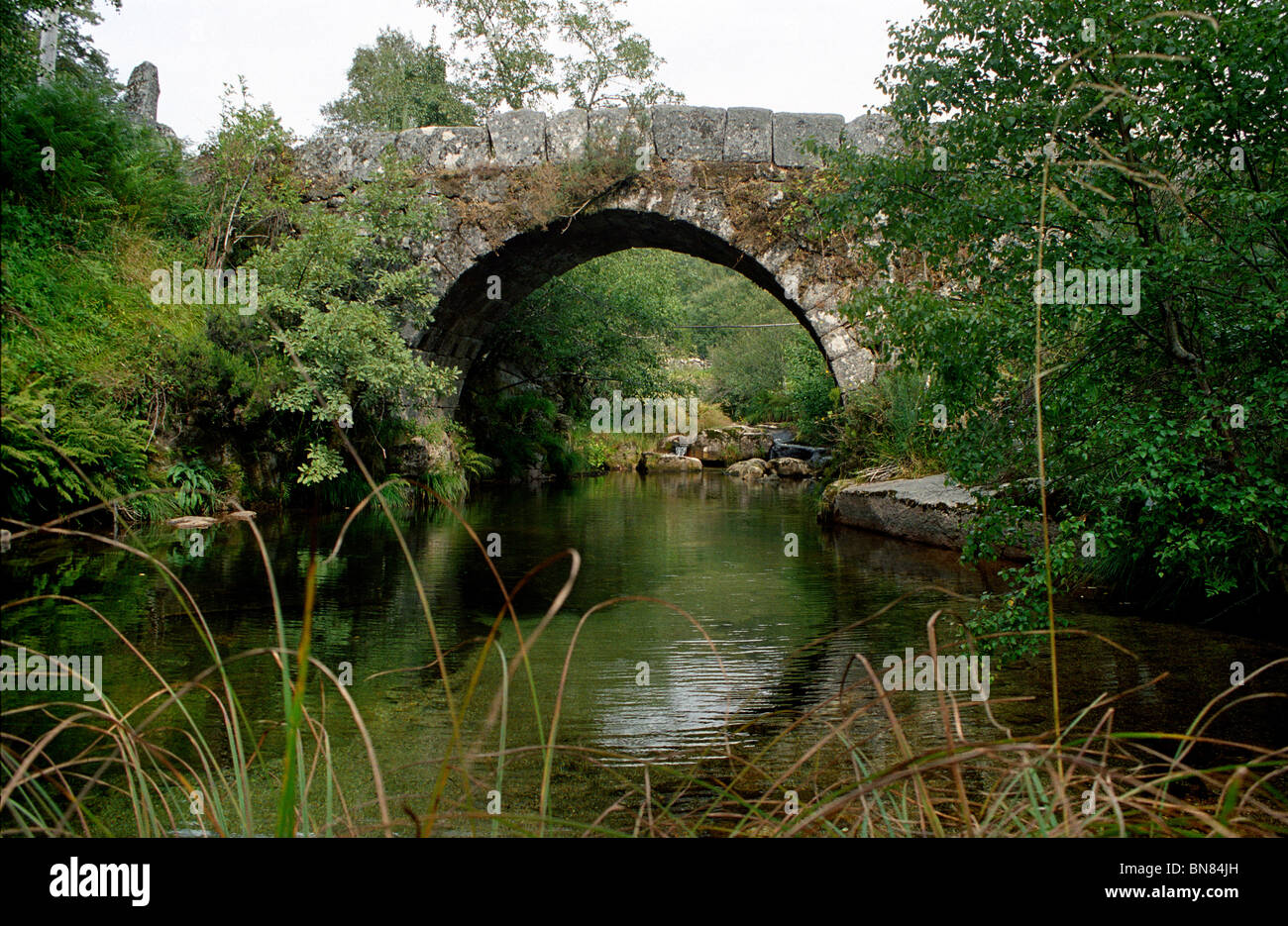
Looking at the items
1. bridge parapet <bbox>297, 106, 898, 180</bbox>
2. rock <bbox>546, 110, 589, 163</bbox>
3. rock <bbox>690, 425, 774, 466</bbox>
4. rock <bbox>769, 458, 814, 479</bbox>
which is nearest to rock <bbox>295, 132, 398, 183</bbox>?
bridge parapet <bbox>297, 106, 898, 180</bbox>

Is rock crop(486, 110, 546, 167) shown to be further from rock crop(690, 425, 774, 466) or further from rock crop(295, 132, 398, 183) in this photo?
rock crop(690, 425, 774, 466)

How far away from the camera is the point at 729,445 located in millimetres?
24031

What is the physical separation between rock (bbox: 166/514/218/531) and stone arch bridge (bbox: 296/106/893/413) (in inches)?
151

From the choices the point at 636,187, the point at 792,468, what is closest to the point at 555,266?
the point at 636,187

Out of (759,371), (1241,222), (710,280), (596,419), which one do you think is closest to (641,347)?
(596,419)

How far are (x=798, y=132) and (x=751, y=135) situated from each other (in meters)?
0.57

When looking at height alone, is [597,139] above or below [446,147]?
below

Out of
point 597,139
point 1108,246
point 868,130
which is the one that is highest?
point 597,139

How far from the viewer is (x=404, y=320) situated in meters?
11.4

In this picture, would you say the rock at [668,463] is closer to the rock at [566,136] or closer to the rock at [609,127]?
the rock at [566,136]

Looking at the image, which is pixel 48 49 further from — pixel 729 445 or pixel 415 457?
pixel 729 445
